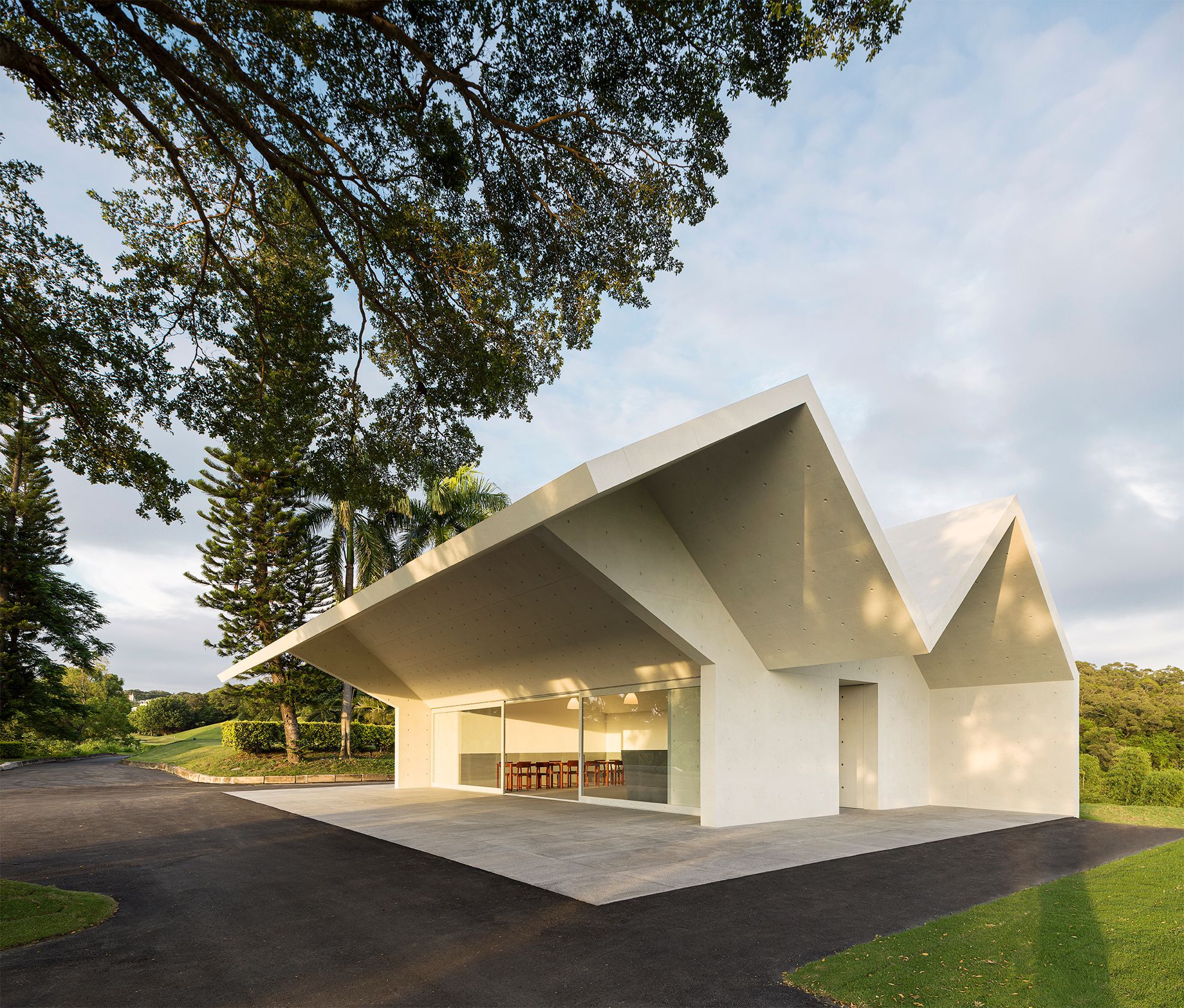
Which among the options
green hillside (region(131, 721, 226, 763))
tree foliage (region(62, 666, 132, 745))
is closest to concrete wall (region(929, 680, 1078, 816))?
green hillside (region(131, 721, 226, 763))

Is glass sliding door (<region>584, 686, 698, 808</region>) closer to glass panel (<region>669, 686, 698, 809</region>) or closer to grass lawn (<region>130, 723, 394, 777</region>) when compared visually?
glass panel (<region>669, 686, 698, 809</region>)

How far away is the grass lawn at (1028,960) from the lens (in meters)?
4.14

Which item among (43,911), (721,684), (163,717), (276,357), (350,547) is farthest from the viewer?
(163,717)

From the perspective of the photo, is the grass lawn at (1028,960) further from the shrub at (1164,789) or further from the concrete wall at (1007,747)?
the shrub at (1164,789)

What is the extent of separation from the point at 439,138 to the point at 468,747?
14330 mm

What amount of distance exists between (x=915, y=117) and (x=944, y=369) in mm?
15759

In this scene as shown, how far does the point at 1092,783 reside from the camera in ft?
58.3

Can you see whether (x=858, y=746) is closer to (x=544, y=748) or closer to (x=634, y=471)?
(x=544, y=748)

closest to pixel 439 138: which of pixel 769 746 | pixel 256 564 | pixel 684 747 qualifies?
pixel 684 747

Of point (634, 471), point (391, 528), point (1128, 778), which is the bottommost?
point (1128, 778)

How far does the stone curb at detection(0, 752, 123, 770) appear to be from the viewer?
91.8 feet

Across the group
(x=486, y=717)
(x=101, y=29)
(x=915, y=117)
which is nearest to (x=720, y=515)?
(x=915, y=117)

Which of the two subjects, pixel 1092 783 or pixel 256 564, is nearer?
pixel 1092 783

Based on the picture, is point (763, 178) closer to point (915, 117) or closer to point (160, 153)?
point (915, 117)
